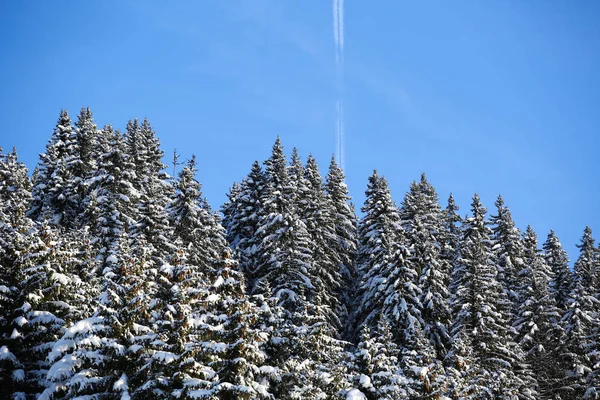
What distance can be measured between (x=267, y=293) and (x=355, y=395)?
659cm

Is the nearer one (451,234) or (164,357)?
(164,357)

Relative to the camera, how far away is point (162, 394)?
883 inches

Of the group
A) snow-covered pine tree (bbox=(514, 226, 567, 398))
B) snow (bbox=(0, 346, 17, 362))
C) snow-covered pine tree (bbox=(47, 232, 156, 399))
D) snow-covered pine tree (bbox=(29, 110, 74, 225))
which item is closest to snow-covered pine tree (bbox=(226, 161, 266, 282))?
snow-covered pine tree (bbox=(29, 110, 74, 225))

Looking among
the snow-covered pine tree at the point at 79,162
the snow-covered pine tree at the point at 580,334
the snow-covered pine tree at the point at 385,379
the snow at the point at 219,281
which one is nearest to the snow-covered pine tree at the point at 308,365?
the snow-covered pine tree at the point at 385,379

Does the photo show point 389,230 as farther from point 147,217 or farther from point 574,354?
point 147,217

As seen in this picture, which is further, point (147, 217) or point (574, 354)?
point (574, 354)

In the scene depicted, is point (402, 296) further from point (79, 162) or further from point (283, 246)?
point (79, 162)

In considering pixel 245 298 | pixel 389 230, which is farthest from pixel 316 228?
pixel 245 298

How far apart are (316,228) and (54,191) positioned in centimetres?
2592

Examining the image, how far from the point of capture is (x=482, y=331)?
4244cm

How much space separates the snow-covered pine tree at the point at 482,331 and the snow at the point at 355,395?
10.8m

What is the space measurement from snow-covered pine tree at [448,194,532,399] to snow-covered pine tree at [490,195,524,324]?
1001cm

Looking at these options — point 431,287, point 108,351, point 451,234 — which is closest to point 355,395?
point 108,351

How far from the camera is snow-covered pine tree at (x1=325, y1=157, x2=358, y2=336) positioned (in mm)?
55250
